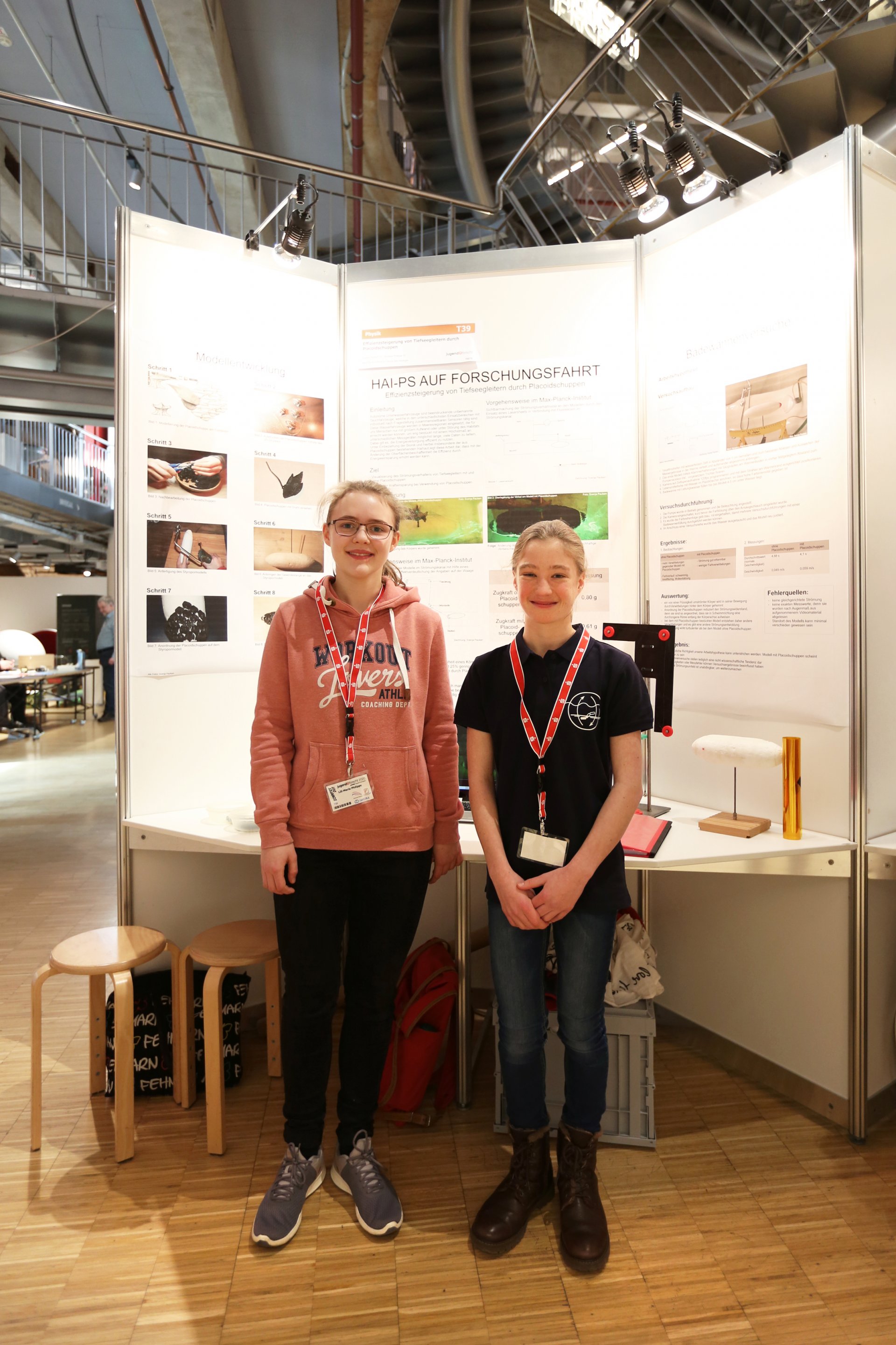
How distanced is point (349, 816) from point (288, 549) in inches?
50.4

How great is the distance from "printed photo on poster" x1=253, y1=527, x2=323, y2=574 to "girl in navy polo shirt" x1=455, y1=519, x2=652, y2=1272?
1151 millimetres

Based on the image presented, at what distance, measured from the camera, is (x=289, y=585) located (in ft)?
8.98

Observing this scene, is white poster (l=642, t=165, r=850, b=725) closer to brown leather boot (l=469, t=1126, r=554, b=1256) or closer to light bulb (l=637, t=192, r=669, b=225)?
light bulb (l=637, t=192, r=669, b=225)

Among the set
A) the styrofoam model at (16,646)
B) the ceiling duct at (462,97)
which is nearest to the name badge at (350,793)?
the ceiling duct at (462,97)

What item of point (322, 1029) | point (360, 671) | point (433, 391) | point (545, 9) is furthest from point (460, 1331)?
point (545, 9)

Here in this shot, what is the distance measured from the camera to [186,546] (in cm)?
256

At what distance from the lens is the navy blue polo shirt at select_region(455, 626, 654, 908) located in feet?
5.64

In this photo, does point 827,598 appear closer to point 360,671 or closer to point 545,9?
point 360,671

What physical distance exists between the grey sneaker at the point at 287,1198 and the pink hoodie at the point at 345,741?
781 mm

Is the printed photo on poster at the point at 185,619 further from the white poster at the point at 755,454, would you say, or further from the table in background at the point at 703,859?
the white poster at the point at 755,454

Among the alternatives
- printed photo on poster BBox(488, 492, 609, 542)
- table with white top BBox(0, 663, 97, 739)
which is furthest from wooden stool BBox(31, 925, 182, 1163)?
table with white top BBox(0, 663, 97, 739)

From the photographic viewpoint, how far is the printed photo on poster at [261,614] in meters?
2.68

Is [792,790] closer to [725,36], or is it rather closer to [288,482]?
[288,482]

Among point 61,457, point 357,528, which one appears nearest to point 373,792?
point 357,528
